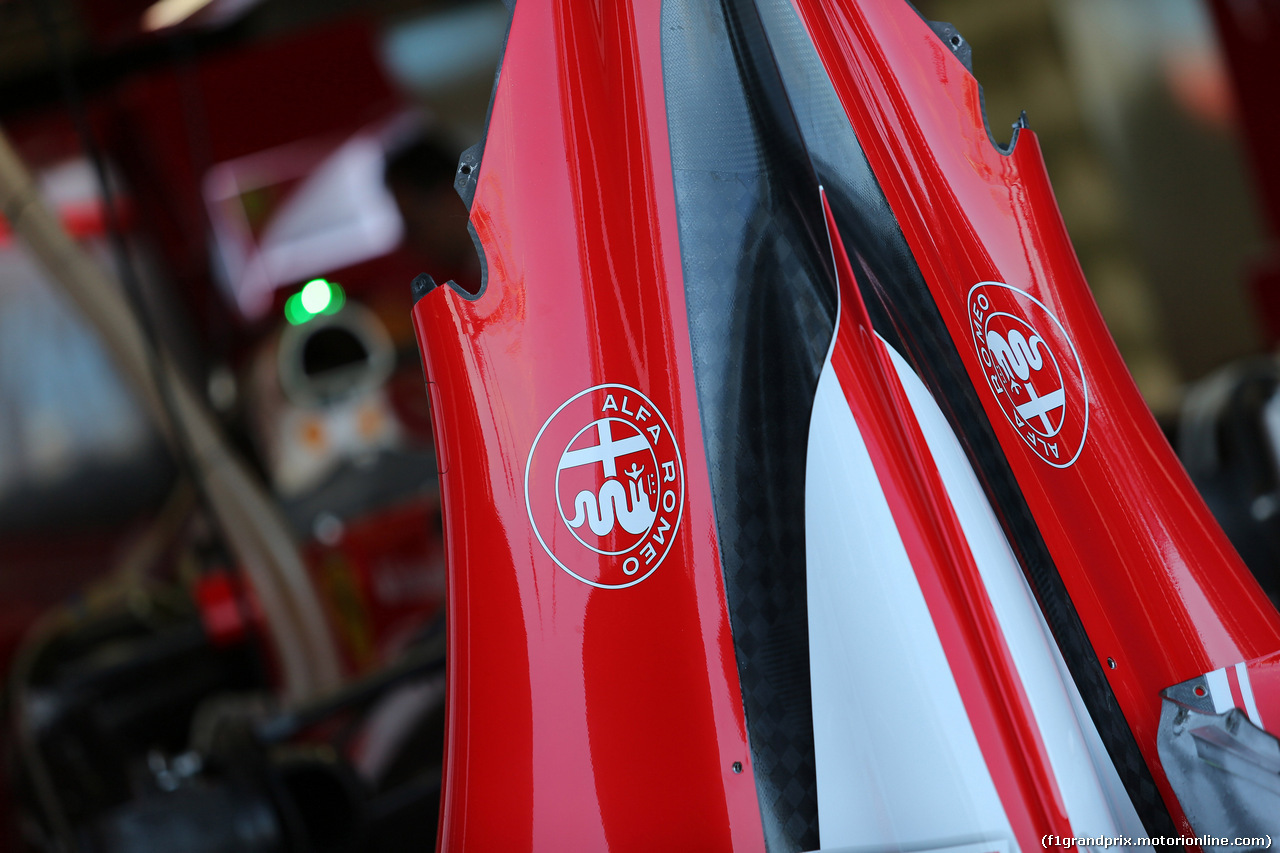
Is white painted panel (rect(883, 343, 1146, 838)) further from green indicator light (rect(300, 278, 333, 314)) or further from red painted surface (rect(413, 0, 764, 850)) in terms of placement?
green indicator light (rect(300, 278, 333, 314))

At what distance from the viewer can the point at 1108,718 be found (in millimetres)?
644

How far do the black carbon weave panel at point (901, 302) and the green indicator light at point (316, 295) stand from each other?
10.6ft

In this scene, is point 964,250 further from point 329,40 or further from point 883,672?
point 329,40

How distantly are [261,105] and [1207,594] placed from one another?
4.02 metres

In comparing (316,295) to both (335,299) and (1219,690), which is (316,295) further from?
(1219,690)

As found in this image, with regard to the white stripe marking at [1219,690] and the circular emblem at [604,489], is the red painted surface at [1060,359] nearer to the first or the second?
the white stripe marking at [1219,690]

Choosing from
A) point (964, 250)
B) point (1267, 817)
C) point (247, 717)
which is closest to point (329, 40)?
point (247, 717)

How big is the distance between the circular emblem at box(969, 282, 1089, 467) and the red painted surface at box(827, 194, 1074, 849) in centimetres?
8

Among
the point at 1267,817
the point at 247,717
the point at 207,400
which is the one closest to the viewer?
the point at 1267,817

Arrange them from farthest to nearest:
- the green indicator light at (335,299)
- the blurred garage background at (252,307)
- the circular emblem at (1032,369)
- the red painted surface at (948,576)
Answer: the green indicator light at (335,299), the blurred garage background at (252,307), the circular emblem at (1032,369), the red painted surface at (948,576)

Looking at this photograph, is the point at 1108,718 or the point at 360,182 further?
the point at 360,182

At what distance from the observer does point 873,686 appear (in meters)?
0.62

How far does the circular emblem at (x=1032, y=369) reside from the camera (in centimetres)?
69

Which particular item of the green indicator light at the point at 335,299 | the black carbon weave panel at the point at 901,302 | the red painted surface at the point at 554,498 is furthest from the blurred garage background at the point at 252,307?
the black carbon weave panel at the point at 901,302
